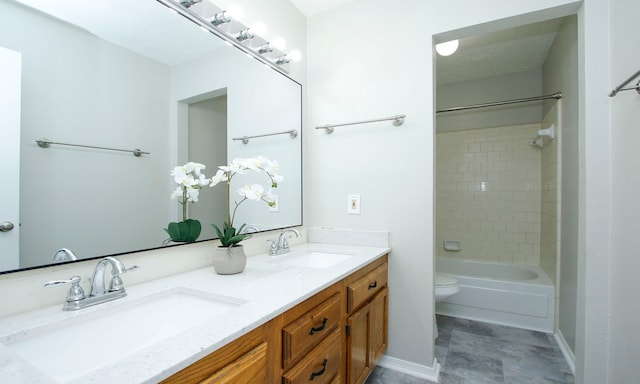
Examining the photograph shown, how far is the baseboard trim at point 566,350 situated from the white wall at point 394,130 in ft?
3.28

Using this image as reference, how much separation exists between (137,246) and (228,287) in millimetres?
388

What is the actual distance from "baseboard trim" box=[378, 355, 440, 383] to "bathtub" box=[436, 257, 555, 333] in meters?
1.04

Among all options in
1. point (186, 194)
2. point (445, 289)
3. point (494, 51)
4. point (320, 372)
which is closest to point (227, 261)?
point (186, 194)

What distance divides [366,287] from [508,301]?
1.82 meters

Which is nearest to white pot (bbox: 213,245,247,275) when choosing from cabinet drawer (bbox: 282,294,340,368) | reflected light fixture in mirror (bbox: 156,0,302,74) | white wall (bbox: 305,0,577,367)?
cabinet drawer (bbox: 282,294,340,368)

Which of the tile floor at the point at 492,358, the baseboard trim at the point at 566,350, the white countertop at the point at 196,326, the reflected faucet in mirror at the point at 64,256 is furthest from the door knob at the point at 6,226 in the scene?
the baseboard trim at the point at 566,350

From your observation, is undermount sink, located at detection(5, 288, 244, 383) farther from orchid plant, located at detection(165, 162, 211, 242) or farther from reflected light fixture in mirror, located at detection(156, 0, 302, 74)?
reflected light fixture in mirror, located at detection(156, 0, 302, 74)

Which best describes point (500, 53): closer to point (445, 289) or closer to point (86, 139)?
point (445, 289)

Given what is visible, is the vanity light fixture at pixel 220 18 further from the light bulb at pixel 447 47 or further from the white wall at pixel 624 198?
the white wall at pixel 624 198

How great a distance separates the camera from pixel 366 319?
59.1 inches

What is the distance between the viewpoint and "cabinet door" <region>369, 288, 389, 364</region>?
1.59 metres

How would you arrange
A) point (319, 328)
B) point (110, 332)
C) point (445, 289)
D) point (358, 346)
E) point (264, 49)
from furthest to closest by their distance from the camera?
point (445, 289), point (264, 49), point (358, 346), point (319, 328), point (110, 332)

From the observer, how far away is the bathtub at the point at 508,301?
2.43m

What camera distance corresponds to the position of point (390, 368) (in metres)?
1.82
